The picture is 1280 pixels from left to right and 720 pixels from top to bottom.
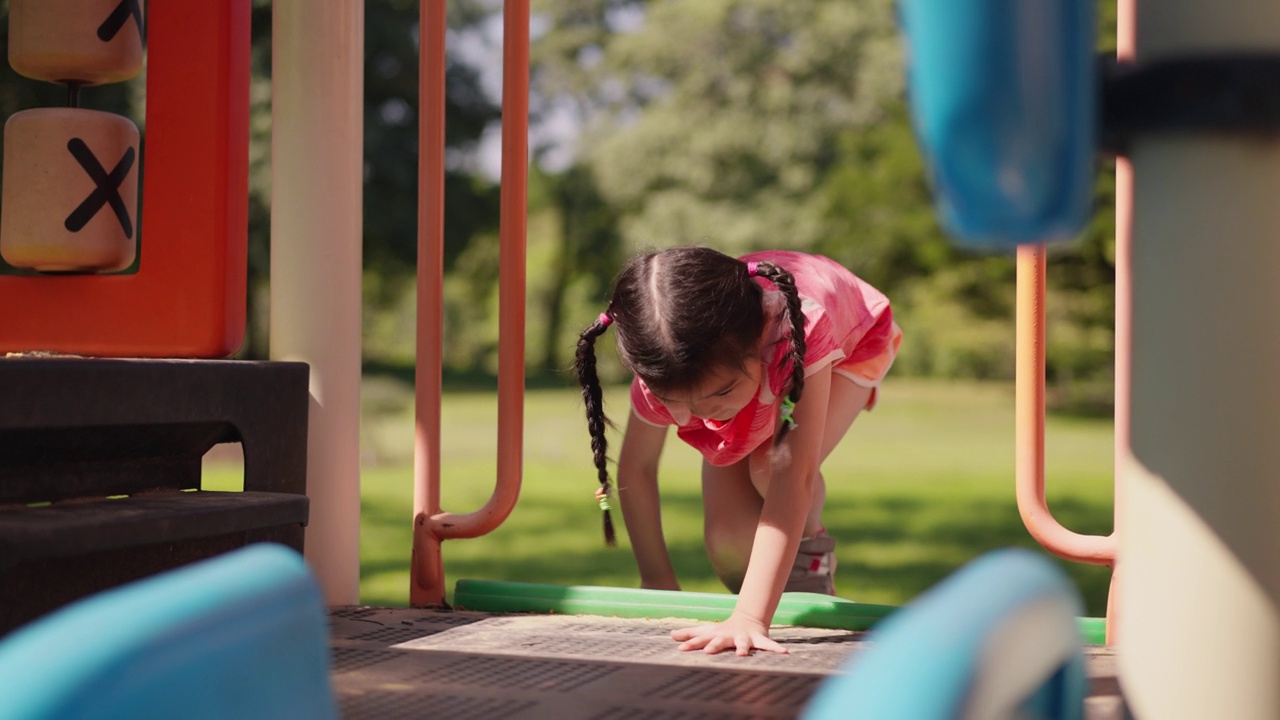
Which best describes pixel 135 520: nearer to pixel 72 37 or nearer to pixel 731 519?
pixel 72 37

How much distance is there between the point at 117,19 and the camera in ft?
6.08

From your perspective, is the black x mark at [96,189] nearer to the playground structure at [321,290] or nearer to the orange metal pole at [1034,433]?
the playground structure at [321,290]

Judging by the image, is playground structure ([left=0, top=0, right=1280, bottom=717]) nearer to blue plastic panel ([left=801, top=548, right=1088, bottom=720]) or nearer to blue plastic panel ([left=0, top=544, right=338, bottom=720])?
blue plastic panel ([left=801, top=548, right=1088, bottom=720])

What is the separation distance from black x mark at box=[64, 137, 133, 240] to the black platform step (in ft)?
1.50

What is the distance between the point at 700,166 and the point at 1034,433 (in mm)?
14105

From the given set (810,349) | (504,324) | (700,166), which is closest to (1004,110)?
(810,349)

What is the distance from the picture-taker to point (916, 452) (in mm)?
9969

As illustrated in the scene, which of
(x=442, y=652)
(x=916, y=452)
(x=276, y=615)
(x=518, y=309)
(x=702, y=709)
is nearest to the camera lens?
A: (x=276, y=615)

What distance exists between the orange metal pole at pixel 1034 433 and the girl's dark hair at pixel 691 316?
1.04ft

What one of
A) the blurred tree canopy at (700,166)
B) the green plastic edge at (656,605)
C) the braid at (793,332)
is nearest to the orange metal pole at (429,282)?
the green plastic edge at (656,605)

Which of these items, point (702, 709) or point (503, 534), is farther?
point (503, 534)

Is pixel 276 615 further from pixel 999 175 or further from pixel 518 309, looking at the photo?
pixel 518 309

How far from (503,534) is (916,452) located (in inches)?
183

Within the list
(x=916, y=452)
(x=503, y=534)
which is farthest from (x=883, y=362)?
(x=916, y=452)
